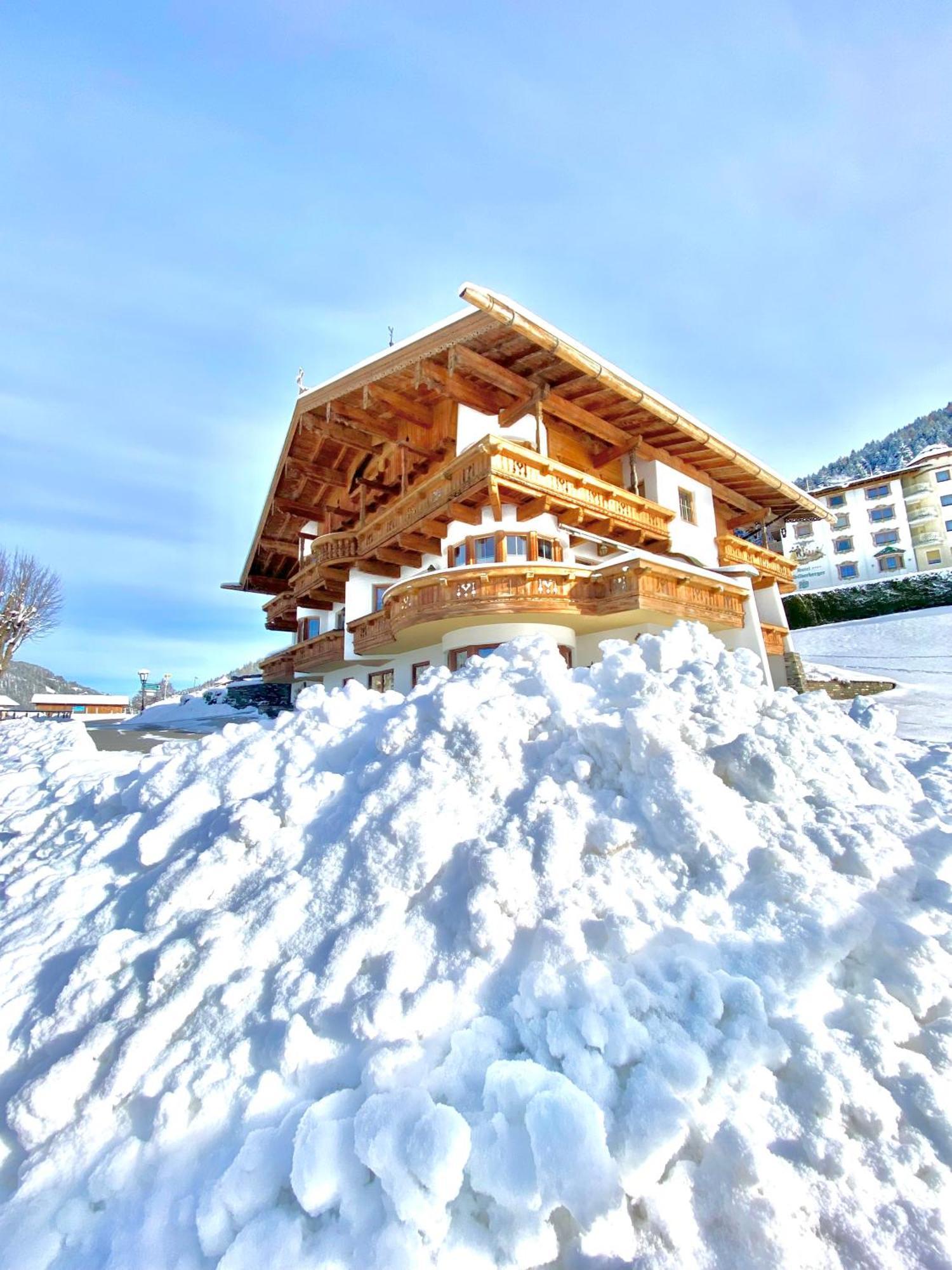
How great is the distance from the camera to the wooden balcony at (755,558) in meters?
20.0

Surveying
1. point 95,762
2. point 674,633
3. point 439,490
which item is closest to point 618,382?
point 439,490

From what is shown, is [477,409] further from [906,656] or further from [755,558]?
[906,656]

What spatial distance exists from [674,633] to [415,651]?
504 inches

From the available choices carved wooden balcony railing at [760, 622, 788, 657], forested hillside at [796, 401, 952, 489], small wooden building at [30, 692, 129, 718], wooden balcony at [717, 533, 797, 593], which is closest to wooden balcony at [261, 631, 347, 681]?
wooden balcony at [717, 533, 797, 593]

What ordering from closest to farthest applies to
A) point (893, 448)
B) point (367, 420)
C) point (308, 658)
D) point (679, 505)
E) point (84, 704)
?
point (367, 420) < point (679, 505) < point (308, 658) < point (84, 704) < point (893, 448)

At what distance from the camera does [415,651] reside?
18016mm

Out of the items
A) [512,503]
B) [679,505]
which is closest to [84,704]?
[512,503]

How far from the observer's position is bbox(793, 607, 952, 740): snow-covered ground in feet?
39.0

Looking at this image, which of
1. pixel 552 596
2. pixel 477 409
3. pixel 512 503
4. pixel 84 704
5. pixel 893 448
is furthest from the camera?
pixel 893 448

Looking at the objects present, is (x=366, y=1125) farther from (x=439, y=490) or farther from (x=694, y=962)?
(x=439, y=490)

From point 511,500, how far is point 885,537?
5671 cm

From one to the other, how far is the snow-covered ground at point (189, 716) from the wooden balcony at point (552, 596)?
10.7 m

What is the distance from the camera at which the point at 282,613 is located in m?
→ 29.5

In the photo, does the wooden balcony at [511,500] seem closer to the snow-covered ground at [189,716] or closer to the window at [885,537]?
the snow-covered ground at [189,716]
